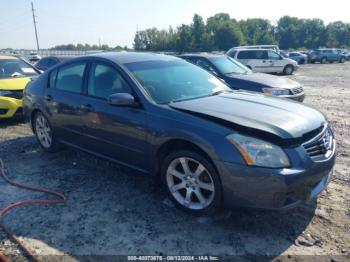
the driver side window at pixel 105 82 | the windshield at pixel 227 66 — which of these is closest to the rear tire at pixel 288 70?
the windshield at pixel 227 66

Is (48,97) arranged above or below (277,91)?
above

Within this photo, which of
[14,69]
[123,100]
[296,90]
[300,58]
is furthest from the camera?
[300,58]

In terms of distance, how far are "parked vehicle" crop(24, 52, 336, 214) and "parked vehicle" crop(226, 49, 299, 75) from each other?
50.7 ft

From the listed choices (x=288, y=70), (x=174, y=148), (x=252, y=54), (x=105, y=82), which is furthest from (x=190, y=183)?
(x=288, y=70)

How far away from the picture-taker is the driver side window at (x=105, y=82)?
3.98 meters

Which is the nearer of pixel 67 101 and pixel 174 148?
pixel 174 148

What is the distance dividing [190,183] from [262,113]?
105 centimetres

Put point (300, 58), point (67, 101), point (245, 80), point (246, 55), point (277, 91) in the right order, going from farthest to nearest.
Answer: point (300, 58) → point (246, 55) → point (245, 80) → point (277, 91) → point (67, 101)

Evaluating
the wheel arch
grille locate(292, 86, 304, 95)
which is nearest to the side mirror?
the wheel arch

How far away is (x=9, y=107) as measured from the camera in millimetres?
7141

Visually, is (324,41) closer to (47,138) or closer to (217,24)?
(217,24)

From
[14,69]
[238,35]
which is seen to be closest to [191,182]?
[14,69]

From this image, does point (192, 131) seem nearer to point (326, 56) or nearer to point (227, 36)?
point (326, 56)

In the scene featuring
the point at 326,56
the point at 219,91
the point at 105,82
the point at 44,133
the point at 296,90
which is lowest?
the point at 326,56
